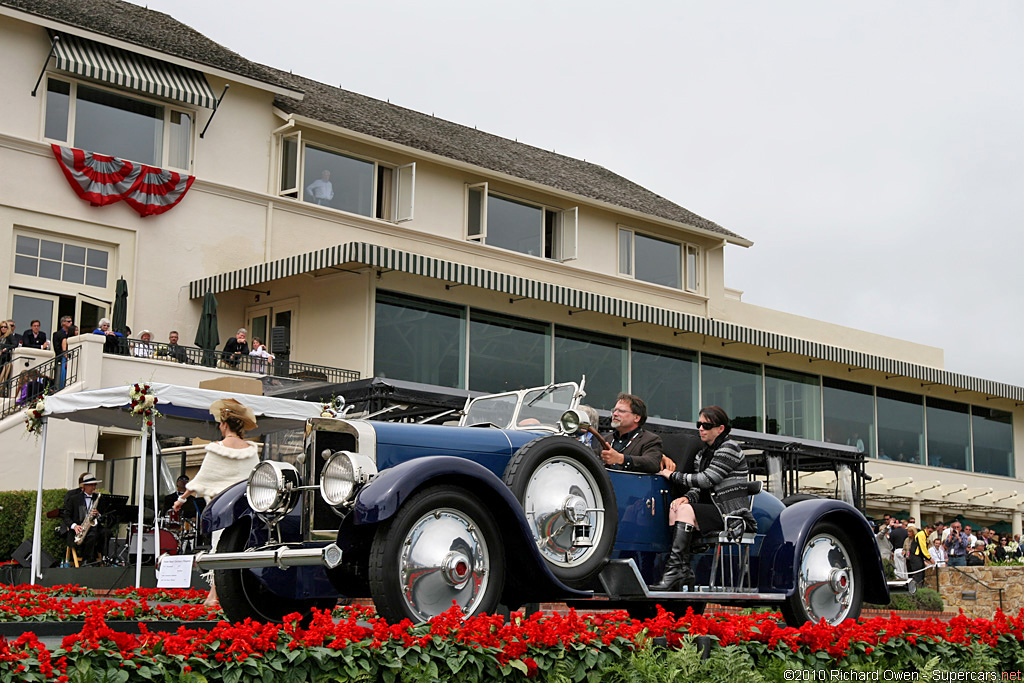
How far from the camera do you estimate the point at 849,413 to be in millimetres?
35719

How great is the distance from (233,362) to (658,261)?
15841 millimetres

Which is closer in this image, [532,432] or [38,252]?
[532,432]

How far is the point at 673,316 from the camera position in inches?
1163

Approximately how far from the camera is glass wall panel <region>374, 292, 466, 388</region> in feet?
81.8

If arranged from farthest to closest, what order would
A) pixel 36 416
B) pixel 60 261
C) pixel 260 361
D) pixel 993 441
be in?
pixel 993 441
pixel 60 261
pixel 260 361
pixel 36 416

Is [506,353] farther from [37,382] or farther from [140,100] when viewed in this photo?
[37,382]

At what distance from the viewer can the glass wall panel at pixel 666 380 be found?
2986 cm

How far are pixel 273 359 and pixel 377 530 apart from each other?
17.8 meters

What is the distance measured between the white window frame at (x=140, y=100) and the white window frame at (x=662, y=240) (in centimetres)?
1293

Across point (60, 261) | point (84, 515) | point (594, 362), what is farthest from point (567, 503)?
point (594, 362)

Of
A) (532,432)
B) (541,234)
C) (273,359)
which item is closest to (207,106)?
(273,359)

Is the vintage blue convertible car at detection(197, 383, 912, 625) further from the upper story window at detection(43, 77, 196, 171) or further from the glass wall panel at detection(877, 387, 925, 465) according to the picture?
the glass wall panel at detection(877, 387, 925, 465)

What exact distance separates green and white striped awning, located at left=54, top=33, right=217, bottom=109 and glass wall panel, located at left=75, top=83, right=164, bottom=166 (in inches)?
21.6

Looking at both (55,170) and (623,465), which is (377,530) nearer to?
(623,465)
